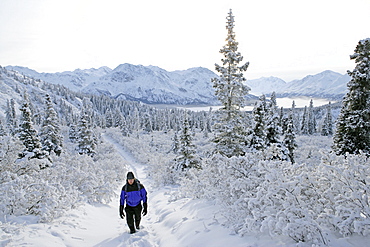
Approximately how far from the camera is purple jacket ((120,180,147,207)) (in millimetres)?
6590

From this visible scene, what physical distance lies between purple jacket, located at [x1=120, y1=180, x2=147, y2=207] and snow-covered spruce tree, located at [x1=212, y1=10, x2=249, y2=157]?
752 cm

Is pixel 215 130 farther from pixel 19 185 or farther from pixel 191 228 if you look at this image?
pixel 19 185

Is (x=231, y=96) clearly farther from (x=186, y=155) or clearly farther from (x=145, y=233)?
(x=145, y=233)

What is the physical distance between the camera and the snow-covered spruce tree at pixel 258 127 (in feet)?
51.6

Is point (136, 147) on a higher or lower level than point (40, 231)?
lower

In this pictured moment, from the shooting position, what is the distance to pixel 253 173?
18.7 ft

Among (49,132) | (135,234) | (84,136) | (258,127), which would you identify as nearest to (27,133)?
(49,132)

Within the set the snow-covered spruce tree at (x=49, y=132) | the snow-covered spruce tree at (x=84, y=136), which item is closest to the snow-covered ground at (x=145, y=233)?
the snow-covered spruce tree at (x=49, y=132)

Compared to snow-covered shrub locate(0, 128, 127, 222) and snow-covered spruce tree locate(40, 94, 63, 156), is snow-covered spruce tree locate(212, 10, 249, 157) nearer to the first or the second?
snow-covered shrub locate(0, 128, 127, 222)

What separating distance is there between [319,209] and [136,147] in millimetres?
40893

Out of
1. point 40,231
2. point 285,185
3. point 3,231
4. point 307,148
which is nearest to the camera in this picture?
point 285,185

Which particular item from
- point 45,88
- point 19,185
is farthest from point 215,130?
point 45,88

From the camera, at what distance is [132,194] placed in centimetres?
662

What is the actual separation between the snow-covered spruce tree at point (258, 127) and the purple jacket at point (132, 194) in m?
11.0
